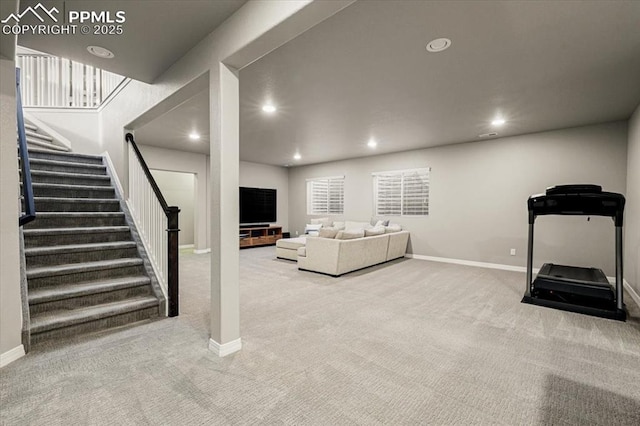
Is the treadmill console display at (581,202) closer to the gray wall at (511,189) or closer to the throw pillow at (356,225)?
the gray wall at (511,189)

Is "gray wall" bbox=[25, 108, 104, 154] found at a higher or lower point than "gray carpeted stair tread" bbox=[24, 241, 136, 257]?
higher

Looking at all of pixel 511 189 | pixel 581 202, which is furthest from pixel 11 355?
pixel 511 189

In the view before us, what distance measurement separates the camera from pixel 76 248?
118 inches

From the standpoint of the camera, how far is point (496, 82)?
10.4 ft

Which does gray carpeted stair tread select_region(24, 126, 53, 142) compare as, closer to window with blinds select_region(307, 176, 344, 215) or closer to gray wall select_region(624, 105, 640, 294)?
window with blinds select_region(307, 176, 344, 215)

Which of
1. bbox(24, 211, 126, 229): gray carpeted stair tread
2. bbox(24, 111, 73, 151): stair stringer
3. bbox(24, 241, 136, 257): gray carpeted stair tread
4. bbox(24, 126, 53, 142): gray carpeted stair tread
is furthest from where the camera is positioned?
bbox(24, 111, 73, 151): stair stringer

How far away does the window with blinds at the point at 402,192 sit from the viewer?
6.67 meters

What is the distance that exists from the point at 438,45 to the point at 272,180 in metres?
7.22

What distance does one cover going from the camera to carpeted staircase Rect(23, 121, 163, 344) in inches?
100

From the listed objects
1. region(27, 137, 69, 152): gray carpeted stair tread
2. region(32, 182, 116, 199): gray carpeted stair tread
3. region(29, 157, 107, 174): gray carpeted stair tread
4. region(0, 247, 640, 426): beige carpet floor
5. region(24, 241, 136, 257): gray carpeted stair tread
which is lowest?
region(0, 247, 640, 426): beige carpet floor

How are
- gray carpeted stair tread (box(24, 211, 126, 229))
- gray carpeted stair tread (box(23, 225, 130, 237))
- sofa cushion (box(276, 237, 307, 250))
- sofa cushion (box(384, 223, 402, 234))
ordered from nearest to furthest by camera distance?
gray carpeted stair tread (box(23, 225, 130, 237)) → gray carpeted stair tread (box(24, 211, 126, 229)) → sofa cushion (box(276, 237, 307, 250)) → sofa cushion (box(384, 223, 402, 234))

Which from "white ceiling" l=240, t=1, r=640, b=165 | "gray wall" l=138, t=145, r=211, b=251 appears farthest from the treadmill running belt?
"gray wall" l=138, t=145, r=211, b=251

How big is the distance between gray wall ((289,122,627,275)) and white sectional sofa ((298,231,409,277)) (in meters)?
1.59

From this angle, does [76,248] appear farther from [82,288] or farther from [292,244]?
[292,244]
